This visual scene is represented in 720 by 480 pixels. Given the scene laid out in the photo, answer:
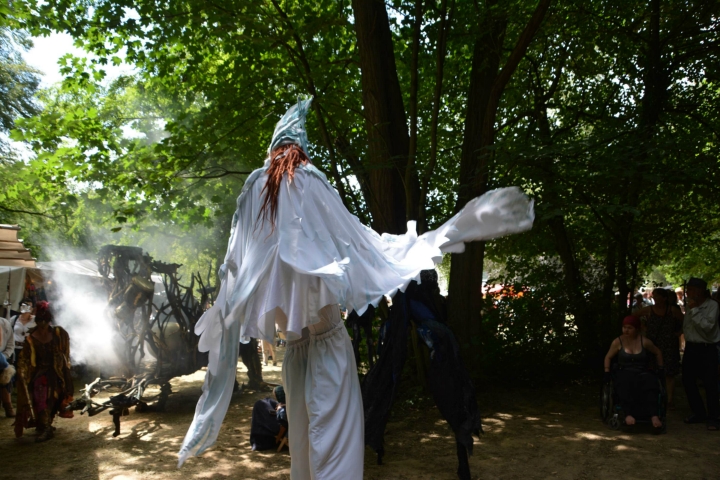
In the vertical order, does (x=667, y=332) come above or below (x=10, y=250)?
below

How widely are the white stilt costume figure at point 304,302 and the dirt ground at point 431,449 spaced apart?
8.40 ft

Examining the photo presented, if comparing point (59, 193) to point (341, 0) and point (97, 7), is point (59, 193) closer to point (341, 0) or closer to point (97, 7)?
point (97, 7)

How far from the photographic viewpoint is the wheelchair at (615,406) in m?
6.95

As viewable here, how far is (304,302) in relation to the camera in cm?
311

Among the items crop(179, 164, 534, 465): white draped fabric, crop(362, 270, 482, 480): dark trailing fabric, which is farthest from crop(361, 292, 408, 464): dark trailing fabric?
crop(179, 164, 534, 465): white draped fabric

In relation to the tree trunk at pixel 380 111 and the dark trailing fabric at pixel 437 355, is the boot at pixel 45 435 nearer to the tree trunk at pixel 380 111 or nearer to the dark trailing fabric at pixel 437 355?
the tree trunk at pixel 380 111

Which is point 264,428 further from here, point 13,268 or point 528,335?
point 13,268

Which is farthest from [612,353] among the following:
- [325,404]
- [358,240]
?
[325,404]

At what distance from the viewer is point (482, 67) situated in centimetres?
796

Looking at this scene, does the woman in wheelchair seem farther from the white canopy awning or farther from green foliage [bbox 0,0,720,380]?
the white canopy awning

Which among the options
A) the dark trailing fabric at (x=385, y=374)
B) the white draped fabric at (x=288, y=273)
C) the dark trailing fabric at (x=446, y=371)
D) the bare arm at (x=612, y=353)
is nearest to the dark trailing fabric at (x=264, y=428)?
the dark trailing fabric at (x=385, y=374)

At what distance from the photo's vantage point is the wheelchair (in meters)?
6.95

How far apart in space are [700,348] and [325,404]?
6.32m

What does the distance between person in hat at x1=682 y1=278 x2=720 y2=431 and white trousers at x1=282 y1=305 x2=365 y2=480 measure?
5893 millimetres
